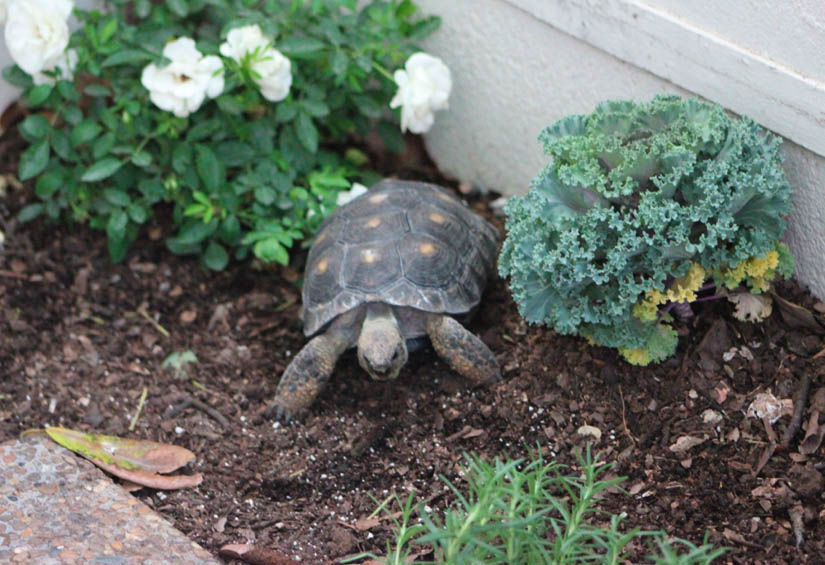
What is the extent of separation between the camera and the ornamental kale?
3.25 metres

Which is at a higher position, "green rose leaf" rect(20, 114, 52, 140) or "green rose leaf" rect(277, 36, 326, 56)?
"green rose leaf" rect(277, 36, 326, 56)

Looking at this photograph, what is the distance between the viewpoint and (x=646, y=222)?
10.6 feet

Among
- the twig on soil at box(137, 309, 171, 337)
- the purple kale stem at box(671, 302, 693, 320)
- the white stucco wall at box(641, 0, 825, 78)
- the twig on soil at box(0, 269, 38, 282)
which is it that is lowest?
the twig on soil at box(137, 309, 171, 337)

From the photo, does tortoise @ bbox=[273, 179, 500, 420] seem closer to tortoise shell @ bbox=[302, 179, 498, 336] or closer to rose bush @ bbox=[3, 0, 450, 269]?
tortoise shell @ bbox=[302, 179, 498, 336]

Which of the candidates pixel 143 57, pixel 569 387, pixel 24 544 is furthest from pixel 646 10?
pixel 24 544

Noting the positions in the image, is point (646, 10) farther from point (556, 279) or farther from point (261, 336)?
point (261, 336)

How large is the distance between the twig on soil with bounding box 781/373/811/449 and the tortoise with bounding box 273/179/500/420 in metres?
1.12

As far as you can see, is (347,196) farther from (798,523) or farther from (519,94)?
(798,523)

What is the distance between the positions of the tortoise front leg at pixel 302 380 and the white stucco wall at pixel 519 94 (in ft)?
4.81

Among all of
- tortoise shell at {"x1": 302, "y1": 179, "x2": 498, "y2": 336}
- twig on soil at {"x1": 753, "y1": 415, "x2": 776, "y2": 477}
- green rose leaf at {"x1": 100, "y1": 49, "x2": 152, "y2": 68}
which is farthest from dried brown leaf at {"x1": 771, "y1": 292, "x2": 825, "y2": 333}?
green rose leaf at {"x1": 100, "y1": 49, "x2": 152, "y2": 68}

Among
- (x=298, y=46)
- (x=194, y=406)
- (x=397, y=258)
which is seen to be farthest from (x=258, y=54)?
(x=194, y=406)

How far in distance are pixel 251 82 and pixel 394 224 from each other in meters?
0.97

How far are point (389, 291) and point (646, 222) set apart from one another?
1166 mm

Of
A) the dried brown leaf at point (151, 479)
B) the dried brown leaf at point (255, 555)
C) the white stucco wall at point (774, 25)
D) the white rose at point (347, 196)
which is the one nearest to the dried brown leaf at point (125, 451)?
the dried brown leaf at point (151, 479)
